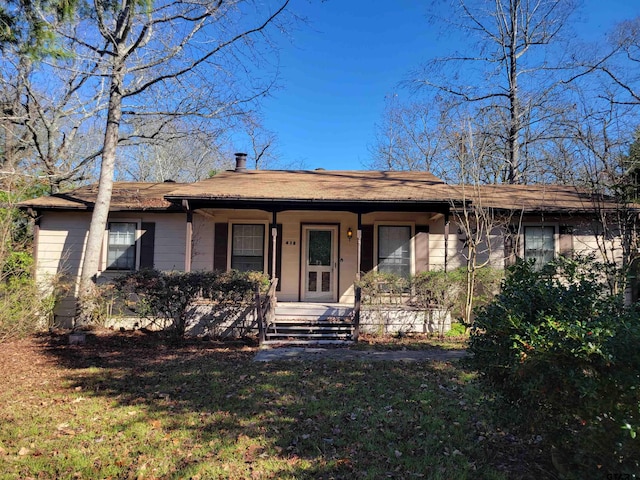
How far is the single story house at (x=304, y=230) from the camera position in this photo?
10.2 meters

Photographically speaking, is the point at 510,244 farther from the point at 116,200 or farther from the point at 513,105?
the point at 513,105

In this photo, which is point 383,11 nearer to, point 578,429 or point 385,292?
point 385,292

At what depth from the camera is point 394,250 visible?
1159cm

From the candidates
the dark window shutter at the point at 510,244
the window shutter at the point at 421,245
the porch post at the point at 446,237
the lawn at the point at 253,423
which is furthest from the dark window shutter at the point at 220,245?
the dark window shutter at the point at 510,244

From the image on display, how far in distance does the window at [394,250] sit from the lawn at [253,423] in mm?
5189

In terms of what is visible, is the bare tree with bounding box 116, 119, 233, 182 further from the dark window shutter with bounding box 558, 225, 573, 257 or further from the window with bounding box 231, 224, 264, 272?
the dark window shutter with bounding box 558, 225, 573, 257

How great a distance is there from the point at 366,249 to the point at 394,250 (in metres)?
0.82

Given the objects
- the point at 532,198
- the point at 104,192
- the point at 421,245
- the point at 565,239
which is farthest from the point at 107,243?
the point at 565,239

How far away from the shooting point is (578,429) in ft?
9.00

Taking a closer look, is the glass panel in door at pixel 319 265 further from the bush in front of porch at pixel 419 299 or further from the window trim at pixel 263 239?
the bush in front of porch at pixel 419 299

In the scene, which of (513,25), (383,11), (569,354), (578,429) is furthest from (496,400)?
(513,25)

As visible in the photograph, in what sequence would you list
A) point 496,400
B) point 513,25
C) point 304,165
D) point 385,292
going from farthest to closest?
point 304,165 < point 513,25 < point 385,292 < point 496,400

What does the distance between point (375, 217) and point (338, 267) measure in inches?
71.9

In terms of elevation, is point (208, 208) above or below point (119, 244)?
above
